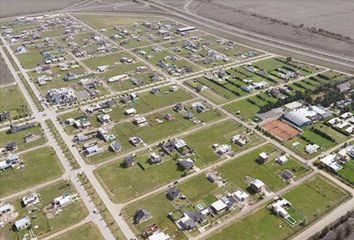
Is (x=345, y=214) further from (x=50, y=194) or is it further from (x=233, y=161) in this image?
(x=50, y=194)

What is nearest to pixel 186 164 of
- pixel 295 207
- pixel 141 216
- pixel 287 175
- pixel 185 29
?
pixel 141 216

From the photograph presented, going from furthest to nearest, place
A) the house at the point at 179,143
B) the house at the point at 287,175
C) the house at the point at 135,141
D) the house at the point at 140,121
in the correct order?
the house at the point at 140,121 < the house at the point at 135,141 < the house at the point at 179,143 < the house at the point at 287,175

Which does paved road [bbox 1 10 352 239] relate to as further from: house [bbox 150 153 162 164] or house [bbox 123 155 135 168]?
house [bbox 150 153 162 164]

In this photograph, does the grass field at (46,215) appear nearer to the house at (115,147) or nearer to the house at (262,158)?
the house at (115,147)

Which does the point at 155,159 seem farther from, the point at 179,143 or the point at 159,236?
the point at 159,236

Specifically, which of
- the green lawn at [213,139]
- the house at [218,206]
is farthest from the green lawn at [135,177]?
the house at [218,206]
